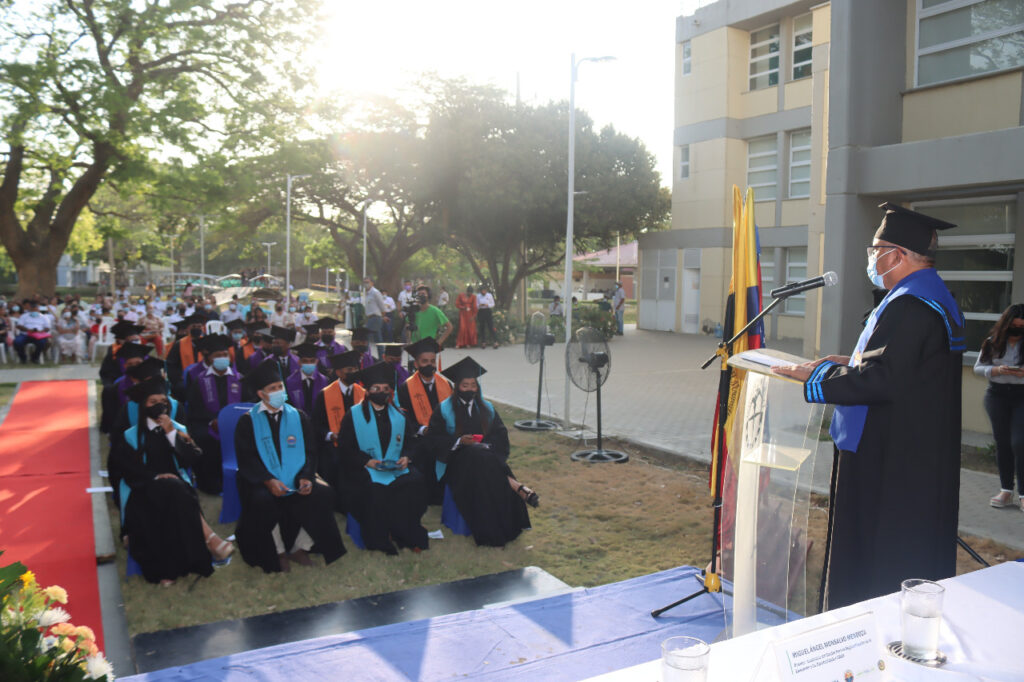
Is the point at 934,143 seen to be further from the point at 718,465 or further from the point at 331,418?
the point at 331,418

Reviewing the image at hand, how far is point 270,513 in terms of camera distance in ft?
21.1

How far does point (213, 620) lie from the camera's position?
5.41 m

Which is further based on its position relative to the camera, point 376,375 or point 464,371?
point 464,371

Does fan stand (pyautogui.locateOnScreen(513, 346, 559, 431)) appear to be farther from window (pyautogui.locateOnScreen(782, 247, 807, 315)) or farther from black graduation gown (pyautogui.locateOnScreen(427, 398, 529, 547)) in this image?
window (pyautogui.locateOnScreen(782, 247, 807, 315))

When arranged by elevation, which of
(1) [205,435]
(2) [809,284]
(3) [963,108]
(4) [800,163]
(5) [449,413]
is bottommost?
(1) [205,435]

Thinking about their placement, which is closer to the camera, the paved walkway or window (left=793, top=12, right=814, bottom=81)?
the paved walkway

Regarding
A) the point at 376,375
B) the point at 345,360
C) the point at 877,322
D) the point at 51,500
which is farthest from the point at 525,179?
the point at 877,322

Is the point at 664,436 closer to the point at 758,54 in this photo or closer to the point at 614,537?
the point at 614,537

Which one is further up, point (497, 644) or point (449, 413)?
point (449, 413)

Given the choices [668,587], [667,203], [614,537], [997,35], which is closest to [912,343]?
[668,587]

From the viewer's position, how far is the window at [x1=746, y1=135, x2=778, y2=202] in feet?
91.2

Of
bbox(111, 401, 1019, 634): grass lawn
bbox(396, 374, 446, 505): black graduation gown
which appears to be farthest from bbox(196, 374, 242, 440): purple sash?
bbox(396, 374, 446, 505): black graduation gown

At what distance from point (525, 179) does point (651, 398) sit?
1707cm

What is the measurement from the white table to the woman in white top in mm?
5207
